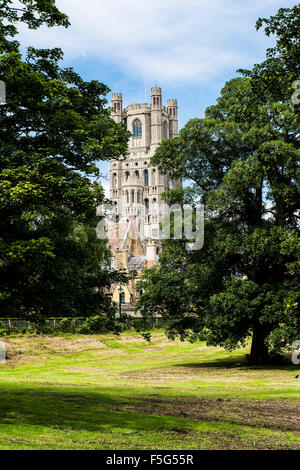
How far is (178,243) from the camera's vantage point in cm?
3106

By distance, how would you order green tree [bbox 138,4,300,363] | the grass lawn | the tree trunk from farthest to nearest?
1. the tree trunk
2. green tree [bbox 138,4,300,363]
3. the grass lawn

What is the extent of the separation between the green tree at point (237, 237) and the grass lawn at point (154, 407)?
275 centimetres

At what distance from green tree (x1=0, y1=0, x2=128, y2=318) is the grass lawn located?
303 centimetres

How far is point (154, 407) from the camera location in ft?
48.5

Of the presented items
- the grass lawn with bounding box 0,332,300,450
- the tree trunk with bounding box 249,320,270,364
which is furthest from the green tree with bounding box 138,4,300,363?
the grass lawn with bounding box 0,332,300,450

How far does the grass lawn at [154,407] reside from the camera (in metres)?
10.2

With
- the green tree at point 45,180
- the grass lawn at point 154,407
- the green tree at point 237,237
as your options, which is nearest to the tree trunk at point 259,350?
the green tree at point 237,237

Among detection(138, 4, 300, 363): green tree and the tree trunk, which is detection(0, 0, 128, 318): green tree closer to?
detection(138, 4, 300, 363): green tree

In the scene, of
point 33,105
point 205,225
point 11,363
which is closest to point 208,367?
point 205,225

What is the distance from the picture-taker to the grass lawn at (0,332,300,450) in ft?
33.3

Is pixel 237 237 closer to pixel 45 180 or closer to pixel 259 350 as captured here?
pixel 259 350

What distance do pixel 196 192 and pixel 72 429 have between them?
21644mm

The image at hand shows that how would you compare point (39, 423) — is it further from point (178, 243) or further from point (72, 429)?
point (178, 243)

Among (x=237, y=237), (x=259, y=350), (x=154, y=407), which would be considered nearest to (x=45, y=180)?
(x=154, y=407)
